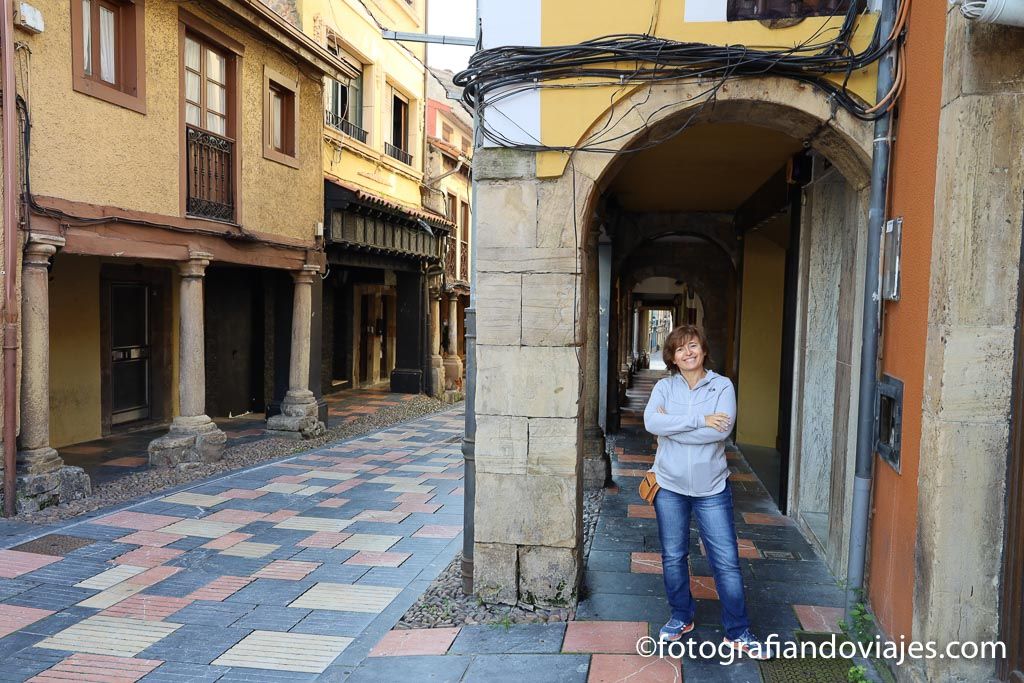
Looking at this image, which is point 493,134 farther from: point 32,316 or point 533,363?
point 32,316

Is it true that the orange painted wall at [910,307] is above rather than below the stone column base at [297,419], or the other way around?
above

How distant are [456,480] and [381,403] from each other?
22.8 ft

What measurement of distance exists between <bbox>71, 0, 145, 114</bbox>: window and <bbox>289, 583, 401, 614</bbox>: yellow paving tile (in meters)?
5.33

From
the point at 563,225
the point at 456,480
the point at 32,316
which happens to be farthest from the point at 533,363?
the point at 32,316

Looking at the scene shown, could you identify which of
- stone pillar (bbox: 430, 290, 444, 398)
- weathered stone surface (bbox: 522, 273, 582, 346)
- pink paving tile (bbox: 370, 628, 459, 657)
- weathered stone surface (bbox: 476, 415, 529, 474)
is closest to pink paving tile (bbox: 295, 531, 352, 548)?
pink paving tile (bbox: 370, 628, 459, 657)

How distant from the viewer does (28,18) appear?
633 centimetres

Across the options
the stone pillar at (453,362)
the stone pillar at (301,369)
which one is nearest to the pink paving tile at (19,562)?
the stone pillar at (301,369)

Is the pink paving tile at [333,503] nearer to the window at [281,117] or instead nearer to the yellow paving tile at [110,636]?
the yellow paving tile at [110,636]

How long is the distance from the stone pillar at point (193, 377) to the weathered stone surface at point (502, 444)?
18.4ft

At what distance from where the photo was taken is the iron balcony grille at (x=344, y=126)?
13.1 meters

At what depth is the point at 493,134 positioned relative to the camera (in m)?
4.21

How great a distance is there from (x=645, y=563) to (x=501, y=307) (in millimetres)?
2052

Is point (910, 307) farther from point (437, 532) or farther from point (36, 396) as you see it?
point (36, 396)

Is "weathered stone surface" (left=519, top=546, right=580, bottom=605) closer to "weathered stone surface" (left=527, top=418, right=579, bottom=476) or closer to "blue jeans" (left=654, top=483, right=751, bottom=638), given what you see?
"weathered stone surface" (left=527, top=418, right=579, bottom=476)
